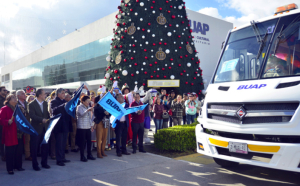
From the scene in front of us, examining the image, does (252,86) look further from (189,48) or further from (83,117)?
(189,48)

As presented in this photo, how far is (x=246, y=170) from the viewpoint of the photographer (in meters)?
5.71

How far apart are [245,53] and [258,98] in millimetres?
1347

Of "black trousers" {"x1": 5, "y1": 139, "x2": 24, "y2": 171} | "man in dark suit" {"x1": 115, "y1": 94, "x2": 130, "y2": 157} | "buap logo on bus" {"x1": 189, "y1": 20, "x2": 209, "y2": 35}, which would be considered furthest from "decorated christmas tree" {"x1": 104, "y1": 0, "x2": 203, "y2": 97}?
"buap logo on bus" {"x1": 189, "y1": 20, "x2": 209, "y2": 35}

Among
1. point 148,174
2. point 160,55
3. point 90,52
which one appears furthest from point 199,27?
point 148,174

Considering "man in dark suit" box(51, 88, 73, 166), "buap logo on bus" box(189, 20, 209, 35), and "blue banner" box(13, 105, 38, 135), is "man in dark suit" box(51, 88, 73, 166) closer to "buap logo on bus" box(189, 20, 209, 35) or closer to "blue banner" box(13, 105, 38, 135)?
"blue banner" box(13, 105, 38, 135)

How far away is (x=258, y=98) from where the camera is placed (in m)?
4.11

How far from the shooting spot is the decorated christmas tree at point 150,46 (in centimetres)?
1387

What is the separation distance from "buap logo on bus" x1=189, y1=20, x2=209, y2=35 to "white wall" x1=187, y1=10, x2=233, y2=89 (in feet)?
0.45

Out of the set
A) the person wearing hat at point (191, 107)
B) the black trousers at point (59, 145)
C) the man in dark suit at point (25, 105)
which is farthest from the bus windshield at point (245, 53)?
the person wearing hat at point (191, 107)

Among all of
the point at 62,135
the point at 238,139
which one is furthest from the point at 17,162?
the point at 238,139

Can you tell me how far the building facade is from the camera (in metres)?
29.5

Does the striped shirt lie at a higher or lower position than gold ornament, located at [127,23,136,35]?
lower

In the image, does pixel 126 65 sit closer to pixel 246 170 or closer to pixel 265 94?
pixel 246 170

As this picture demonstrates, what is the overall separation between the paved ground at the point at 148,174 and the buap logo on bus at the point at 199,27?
23.3 meters
